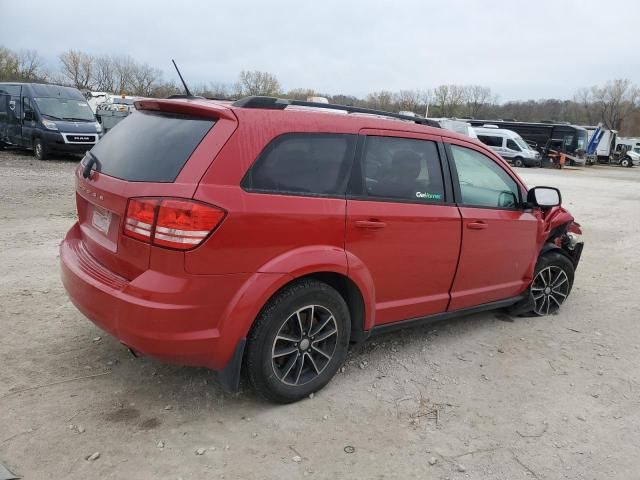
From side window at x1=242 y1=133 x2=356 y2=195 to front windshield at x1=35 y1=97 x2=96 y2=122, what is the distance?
15300 mm

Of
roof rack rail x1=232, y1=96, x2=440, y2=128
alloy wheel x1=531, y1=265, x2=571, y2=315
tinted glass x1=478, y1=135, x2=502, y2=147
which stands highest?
roof rack rail x1=232, y1=96, x2=440, y2=128

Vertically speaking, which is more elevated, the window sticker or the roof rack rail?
the roof rack rail

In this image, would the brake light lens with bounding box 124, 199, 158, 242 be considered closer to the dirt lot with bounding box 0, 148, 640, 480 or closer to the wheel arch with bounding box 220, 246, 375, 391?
the wheel arch with bounding box 220, 246, 375, 391

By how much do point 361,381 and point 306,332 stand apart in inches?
25.6

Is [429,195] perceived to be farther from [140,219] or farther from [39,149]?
[39,149]

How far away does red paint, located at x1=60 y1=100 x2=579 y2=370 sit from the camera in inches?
107

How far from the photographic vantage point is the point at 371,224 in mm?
3332

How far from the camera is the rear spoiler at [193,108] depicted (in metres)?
2.91

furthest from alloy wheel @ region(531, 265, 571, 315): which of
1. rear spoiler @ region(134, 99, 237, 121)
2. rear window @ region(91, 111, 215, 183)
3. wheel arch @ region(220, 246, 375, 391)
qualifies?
rear window @ region(91, 111, 215, 183)

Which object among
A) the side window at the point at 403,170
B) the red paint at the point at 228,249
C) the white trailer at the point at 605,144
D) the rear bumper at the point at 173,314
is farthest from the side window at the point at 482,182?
the white trailer at the point at 605,144

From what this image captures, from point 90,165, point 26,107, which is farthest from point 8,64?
point 90,165

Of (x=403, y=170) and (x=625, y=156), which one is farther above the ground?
(x=403, y=170)

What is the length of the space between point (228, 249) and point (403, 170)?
1472 mm

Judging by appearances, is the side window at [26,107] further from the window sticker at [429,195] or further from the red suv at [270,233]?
the window sticker at [429,195]
